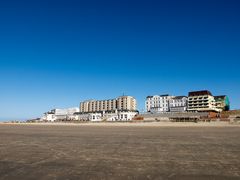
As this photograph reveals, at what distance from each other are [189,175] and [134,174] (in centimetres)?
192

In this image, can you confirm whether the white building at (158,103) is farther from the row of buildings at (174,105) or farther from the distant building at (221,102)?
the distant building at (221,102)

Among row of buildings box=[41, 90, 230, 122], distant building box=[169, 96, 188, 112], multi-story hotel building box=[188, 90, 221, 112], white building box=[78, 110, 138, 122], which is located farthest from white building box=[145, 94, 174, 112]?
multi-story hotel building box=[188, 90, 221, 112]

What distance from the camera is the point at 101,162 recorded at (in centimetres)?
1057

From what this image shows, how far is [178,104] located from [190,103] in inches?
593

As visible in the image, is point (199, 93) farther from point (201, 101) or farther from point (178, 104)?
point (178, 104)

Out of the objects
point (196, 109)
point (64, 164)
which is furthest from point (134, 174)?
point (196, 109)

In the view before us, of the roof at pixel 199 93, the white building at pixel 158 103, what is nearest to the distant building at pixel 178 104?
the white building at pixel 158 103

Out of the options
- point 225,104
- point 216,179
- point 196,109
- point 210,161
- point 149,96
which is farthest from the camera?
point 149,96

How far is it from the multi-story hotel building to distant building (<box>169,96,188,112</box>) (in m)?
7.45

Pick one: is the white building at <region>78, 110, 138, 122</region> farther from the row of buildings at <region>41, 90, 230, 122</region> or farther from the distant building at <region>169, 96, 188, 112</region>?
the distant building at <region>169, 96, 188, 112</region>

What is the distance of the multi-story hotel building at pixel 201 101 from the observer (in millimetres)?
151000

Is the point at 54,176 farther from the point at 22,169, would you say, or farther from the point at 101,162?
the point at 101,162

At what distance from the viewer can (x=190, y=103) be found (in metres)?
159

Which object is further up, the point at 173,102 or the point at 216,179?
the point at 173,102
